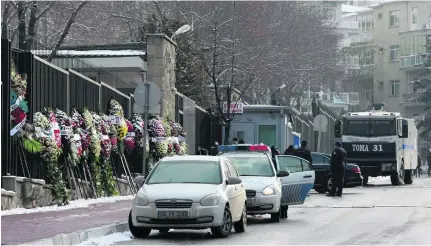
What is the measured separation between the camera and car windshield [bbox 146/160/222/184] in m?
20.4

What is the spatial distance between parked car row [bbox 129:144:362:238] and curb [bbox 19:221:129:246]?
0.52m

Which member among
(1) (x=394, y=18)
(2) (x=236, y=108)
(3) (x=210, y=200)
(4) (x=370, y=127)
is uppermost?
(1) (x=394, y=18)

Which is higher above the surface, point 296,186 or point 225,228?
point 296,186

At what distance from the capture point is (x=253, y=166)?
24.9m

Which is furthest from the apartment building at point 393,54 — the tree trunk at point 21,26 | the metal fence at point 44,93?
the metal fence at point 44,93

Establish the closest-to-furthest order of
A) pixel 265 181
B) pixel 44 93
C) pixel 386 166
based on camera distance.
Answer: pixel 265 181 → pixel 44 93 → pixel 386 166

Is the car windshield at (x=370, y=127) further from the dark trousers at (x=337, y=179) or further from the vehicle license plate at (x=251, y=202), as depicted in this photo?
the vehicle license plate at (x=251, y=202)

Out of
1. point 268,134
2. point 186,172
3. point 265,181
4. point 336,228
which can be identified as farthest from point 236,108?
point 186,172

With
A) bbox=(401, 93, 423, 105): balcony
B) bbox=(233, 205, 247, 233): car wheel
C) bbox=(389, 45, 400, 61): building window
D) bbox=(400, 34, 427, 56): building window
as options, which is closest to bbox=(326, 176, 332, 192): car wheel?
bbox=(233, 205, 247, 233): car wheel

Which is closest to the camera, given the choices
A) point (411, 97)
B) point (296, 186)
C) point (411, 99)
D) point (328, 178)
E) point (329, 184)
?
point (296, 186)

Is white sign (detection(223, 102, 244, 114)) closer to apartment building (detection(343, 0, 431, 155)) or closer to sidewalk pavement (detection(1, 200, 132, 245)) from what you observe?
sidewalk pavement (detection(1, 200, 132, 245))

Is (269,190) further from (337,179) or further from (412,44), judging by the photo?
(412,44)

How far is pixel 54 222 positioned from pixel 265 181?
5.01 m

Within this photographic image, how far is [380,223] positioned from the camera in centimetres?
2348
